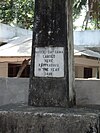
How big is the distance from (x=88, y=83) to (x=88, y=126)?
2.86 m

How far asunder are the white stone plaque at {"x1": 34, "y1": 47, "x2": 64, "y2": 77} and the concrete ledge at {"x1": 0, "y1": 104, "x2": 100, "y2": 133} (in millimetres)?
805

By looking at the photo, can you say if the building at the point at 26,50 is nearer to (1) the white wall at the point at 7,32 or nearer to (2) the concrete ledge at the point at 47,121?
(1) the white wall at the point at 7,32

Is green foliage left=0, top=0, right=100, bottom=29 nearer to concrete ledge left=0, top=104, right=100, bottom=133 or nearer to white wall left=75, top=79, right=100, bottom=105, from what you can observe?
white wall left=75, top=79, right=100, bottom=105

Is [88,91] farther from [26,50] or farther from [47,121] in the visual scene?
[26,50]

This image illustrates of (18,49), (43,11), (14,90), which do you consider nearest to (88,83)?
(14,90)

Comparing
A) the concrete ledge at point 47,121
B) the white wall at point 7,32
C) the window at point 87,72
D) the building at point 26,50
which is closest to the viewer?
the concrete ledge at point 47,121

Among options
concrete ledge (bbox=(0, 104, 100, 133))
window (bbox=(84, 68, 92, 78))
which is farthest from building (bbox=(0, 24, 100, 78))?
concrete ledge (bbox=(0, 104, 100, 133))

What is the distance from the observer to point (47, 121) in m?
4.35

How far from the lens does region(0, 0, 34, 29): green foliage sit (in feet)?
89.1

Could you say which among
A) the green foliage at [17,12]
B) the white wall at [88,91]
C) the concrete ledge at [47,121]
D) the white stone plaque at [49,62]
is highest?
the green foliage at [17,12]

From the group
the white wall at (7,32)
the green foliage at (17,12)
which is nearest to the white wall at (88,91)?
the white wall at (7,32)

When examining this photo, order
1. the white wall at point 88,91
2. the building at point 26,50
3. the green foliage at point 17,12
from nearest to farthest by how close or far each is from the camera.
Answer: the white wall at point 88,91
the building at point 26,50
the green foliage at point 17,12

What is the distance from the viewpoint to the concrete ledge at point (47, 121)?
421 centimetres

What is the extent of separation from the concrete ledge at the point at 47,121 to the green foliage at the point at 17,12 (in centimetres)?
2262
